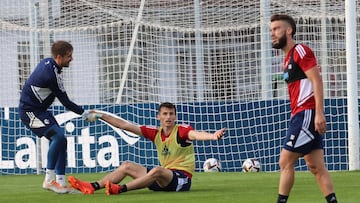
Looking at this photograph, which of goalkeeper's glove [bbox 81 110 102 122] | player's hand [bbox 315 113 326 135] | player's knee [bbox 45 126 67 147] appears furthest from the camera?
player's knee [bbox 45 126 67 147]

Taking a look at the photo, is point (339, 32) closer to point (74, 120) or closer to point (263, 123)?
point (263, 123)

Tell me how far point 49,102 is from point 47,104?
3cm

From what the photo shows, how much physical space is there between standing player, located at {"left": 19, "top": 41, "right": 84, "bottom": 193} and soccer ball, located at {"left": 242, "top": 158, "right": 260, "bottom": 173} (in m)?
5.10

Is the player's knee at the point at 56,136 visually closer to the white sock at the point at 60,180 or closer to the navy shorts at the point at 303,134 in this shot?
the white sock at the point at 60,180

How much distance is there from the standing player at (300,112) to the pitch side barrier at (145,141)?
337 inches

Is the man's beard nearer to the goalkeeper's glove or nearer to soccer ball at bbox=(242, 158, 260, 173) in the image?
the goalkeeper's glove

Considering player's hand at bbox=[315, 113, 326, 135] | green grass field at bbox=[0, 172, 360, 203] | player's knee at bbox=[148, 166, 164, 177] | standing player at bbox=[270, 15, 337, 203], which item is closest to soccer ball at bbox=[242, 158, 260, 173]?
green grass field at bbox=[0, 172, 360, 203]

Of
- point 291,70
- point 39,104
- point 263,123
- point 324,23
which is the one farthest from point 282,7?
point 291,70

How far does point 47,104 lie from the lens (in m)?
11.5

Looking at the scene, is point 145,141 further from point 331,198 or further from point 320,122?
point 320,122

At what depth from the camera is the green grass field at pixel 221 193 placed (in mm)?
9852

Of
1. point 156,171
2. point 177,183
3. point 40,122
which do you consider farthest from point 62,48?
point 177,183

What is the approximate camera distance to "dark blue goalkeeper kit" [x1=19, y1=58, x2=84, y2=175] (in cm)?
1119

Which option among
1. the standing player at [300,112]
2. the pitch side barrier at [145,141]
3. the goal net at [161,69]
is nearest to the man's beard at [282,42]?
the standing player at [300,112]
